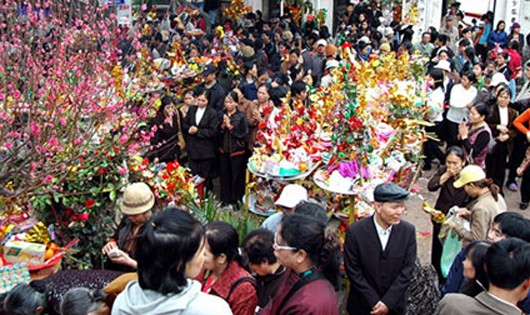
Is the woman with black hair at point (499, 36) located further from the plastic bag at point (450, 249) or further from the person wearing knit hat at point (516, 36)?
the plastic bag at point (450, 249)

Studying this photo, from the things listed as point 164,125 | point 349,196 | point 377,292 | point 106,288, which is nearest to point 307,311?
point 106,288

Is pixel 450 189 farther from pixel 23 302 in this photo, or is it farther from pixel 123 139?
pixel 23 302

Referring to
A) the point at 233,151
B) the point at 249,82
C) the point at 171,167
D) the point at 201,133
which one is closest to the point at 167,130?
the point at 201,133

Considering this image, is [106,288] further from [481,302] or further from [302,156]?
[302,156]

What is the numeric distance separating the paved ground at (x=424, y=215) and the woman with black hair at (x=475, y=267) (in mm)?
2544

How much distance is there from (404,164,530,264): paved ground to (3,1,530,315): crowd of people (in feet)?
0.58

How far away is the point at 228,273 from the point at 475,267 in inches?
50.7

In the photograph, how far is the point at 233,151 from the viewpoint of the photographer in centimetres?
668

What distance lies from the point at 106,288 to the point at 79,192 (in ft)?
5.03

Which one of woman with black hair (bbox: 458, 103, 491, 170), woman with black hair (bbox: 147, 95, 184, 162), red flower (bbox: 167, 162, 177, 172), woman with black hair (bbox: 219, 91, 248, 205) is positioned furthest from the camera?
woman with black hair (bbox: 147, 95, 184, 162)

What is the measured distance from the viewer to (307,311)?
105 inches

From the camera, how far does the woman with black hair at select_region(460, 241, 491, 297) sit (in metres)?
3.19

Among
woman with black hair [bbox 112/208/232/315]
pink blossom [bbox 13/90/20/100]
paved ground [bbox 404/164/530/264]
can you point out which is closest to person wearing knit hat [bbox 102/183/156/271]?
pink blossom [bbox 13/90/20/100]

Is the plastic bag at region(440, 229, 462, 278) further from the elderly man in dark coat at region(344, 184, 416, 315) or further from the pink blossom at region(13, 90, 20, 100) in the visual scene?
the pink blossom at region(13, 90, 20, 100)
